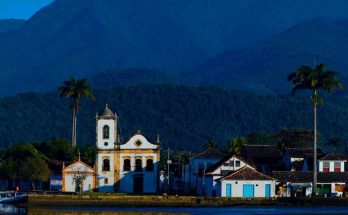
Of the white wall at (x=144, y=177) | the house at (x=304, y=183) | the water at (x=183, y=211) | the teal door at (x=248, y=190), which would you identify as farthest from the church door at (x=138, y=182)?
the water at (x=183, y=211)

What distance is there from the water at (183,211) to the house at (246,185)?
28.8 ft

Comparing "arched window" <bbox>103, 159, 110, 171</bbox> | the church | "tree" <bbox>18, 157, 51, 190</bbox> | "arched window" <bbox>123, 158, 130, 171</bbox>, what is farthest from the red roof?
"tree" <bbox>18, 157, 51, 190</bbox>

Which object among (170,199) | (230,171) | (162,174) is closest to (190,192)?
(162,174)

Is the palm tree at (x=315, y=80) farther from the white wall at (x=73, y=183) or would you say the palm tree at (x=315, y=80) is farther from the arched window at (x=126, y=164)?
the white wall at (x=73, y=183)

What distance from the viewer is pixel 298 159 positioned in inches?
4601

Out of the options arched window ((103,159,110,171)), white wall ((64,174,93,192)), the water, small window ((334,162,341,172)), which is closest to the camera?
the water

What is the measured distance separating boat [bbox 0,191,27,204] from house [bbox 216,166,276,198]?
60.4 feet

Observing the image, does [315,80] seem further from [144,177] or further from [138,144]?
[144,177]

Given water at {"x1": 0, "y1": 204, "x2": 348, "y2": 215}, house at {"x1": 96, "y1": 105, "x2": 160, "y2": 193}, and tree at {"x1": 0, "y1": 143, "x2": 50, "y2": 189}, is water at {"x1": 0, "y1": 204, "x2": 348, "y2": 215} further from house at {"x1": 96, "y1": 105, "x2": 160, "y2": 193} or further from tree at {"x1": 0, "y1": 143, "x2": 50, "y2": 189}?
tree at {"x1": 0, "y1": 143, "x2": 50, "y2": 189}

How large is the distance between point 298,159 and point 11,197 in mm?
34123

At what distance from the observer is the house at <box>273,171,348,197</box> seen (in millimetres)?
104000

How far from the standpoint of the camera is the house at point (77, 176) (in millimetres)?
110188

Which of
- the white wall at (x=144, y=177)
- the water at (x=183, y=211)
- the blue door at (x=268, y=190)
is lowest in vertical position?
the water at (x=183, y=211)

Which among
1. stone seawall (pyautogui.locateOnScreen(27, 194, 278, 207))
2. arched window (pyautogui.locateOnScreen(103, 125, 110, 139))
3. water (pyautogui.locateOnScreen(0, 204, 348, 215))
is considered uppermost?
arched window (pyautogui.locateOnScreen(103, 125, 110, 139))
